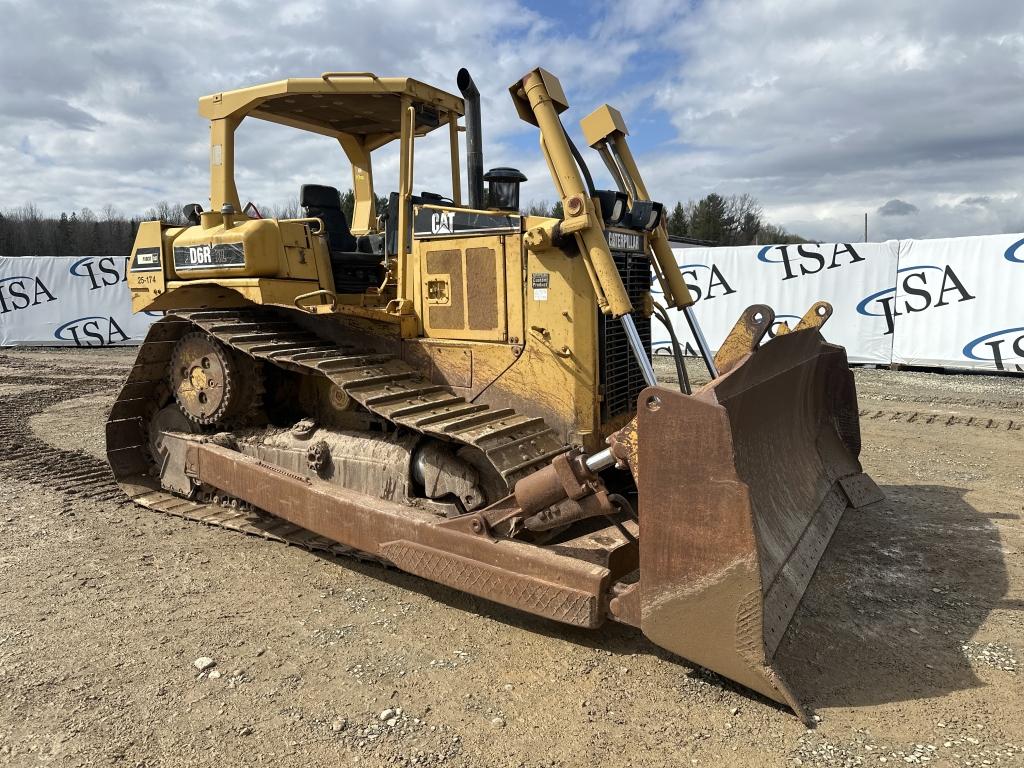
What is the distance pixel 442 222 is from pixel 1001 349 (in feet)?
37.3

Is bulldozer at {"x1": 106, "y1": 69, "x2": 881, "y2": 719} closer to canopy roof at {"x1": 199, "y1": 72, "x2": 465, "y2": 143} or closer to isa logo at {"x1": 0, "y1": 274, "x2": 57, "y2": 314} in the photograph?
canopy roof at {"x1": 199, "y1": 72, "x2": 465, "y2": 143}

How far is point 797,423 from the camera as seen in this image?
4.88 m

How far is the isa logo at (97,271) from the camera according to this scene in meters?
17.6

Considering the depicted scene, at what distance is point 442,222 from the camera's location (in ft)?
15.1

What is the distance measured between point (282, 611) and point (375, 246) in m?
3.14

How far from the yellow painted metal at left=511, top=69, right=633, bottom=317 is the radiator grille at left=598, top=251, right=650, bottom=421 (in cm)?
33

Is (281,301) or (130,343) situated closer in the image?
(281,301)

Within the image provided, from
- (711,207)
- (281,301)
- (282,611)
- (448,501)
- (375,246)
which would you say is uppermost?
(711,207)

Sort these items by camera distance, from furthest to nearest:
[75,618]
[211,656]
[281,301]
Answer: [281,301] → [75,618] → [211,656]

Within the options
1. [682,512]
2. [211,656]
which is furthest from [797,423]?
[211,656]

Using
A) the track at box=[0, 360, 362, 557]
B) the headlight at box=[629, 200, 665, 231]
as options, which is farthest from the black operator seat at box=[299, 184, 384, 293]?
the headlight at box=[629, 200, 665, 231]

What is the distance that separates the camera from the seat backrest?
5.93 metres

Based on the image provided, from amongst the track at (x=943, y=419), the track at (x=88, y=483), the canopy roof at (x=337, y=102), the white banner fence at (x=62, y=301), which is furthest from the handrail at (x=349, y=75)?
the white banner fence at (x=62, y=301)

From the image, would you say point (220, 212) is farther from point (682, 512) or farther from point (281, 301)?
point (682, 512)
